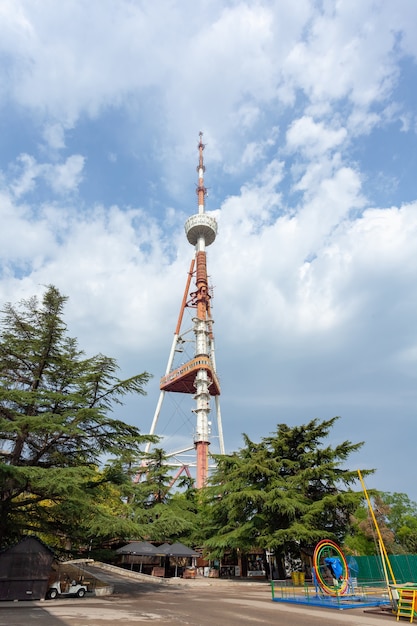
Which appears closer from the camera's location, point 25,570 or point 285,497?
point 25,570

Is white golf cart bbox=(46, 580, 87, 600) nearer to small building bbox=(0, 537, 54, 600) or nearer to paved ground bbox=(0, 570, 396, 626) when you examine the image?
paved ground bbox=(0, 570, 396, 626)

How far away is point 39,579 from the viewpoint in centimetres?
1727

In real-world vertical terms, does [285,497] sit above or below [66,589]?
above

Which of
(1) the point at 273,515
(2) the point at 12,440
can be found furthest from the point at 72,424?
(1) the point at 273,515

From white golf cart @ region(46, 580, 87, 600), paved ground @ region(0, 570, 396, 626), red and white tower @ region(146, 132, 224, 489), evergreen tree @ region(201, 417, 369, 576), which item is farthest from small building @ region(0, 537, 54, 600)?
→ red and white tower @ region(146, 132, 224, 489)

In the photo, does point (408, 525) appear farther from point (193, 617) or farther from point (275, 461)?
point (193, 617)

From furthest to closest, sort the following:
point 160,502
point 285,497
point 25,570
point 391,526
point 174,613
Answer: point 391,526 → point 160,502 → point 285,497 → point 25,570 → point 174,613

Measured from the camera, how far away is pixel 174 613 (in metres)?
14.0

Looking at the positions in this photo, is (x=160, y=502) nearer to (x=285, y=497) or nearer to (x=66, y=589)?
(x=285, y=497)

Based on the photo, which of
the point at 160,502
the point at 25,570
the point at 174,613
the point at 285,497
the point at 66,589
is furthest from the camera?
the point at 160,502

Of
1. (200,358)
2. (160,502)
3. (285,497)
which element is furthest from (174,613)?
(200,358)

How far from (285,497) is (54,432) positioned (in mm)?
16314

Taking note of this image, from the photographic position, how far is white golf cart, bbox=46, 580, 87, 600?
1819cm

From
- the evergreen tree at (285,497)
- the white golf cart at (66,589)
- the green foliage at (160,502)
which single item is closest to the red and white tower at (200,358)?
the green foliage at (160,502)
